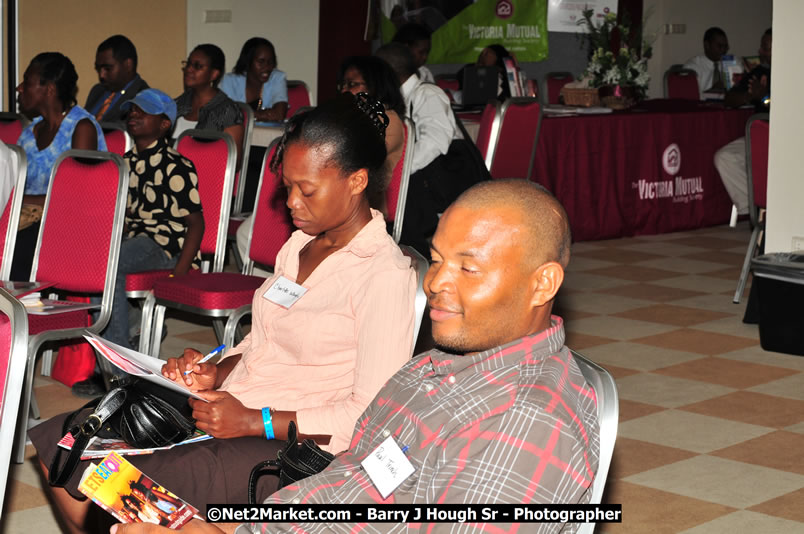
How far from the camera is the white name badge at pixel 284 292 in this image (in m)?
2.24

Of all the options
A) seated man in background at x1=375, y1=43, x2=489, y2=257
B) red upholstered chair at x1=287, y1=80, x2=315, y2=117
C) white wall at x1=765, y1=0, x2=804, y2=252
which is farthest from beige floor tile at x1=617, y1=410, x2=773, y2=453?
red upholstered chair at x1=287, y1=80, x2=315, y2=117

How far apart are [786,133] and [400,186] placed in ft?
7.02

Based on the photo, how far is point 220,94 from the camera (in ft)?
21.7

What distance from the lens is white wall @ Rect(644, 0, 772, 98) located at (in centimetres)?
1189

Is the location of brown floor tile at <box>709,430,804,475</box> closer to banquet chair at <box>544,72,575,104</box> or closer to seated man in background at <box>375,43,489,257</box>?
seated man in background at <box>375,43,489,257</box>

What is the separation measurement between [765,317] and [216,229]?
8.14ft

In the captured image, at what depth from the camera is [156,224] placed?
4.40 metres

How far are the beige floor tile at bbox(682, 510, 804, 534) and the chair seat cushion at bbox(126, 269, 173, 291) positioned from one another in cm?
220

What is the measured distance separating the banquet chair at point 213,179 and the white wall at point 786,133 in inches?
105

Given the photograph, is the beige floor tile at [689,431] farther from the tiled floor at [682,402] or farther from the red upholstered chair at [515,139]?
the red upholstered chair at [515,139]

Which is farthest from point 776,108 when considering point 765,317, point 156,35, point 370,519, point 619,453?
point 156,35

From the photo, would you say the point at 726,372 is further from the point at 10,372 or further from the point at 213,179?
the point at 10,372

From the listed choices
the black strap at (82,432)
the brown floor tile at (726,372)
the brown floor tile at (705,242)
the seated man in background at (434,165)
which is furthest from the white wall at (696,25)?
the black strap at (82,432)

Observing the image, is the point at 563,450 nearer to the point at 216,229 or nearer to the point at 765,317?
the point at 216,229
